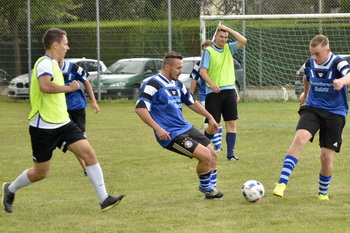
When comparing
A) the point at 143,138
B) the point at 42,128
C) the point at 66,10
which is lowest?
the point at 143,138

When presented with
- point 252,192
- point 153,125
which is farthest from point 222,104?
point 153,125

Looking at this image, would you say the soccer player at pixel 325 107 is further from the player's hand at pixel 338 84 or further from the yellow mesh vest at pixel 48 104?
the yellow mesh vest at pixel 48 104

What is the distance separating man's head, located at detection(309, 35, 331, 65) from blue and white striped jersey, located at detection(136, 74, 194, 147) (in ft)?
4.66

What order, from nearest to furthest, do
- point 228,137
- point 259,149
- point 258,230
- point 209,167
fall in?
point 258,230, point 209,167, point 228,137, point 259,149

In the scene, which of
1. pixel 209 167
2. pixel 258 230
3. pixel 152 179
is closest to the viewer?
pixel 258 230

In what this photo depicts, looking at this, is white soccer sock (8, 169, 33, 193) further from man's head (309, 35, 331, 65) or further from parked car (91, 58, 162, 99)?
parked car (91, 58, 162, 99)

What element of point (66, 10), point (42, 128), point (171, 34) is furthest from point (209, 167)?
point (66, 10)

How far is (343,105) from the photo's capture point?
7477 millimetres

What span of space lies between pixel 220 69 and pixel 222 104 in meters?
0.54

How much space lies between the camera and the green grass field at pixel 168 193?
6352 millimetres

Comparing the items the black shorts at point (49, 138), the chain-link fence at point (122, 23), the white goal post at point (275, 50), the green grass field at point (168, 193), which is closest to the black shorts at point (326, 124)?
the green grass field at point (168, 193)

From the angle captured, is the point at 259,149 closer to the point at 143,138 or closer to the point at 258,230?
the point at 143,138

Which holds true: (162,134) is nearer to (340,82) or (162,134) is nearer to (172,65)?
(172,65)

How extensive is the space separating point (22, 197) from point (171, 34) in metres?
15.6
